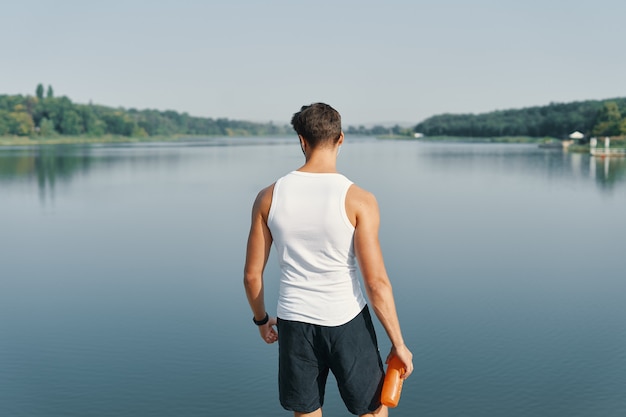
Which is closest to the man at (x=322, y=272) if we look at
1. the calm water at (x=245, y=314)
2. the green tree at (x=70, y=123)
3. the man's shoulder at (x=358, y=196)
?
the man's shoulder at (x=358, y=196)

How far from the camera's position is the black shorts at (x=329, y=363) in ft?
7.70

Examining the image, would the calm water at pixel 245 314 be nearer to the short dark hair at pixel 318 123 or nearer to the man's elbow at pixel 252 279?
the man's elbow at pixel 252 279

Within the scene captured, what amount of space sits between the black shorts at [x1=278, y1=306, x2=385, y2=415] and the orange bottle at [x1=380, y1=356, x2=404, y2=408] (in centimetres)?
3

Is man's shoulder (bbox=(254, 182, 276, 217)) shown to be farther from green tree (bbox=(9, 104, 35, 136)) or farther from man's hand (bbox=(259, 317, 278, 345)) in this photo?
green tree (bbox=(9, 104, 35, 136))

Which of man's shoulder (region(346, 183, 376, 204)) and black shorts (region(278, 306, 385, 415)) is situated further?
black shorts (region(278, 306, 385, 415))

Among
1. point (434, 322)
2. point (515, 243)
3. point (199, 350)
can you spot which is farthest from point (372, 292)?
point (515, 243)

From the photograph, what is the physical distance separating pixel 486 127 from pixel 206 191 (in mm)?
108356

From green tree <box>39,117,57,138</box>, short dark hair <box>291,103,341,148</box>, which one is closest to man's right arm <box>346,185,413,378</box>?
short dark hair <box>291,103,341,148</box>

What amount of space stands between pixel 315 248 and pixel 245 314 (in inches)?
170

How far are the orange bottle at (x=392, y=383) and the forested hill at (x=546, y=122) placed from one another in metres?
69.4

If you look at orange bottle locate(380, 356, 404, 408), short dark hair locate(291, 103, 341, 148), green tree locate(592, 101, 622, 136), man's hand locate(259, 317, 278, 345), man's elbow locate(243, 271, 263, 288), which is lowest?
orange bottle locate(380, 356, 404, 408)

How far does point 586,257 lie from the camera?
9.29 meters

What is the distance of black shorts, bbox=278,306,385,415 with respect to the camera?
2346 millimetres

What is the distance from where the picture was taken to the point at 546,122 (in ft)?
331
